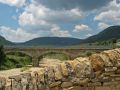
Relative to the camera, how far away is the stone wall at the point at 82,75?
7590 millimetres

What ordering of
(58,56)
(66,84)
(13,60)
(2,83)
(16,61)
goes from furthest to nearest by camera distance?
(58,56) → (16,61) → (13,60) → (66,84) → (2,83)

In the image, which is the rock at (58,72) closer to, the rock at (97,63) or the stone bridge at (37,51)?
the rock at (97,63)

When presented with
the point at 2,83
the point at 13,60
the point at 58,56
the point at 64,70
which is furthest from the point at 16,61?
the point at 2,83

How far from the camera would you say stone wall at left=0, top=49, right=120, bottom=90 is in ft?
24.9

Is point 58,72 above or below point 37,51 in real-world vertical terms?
below

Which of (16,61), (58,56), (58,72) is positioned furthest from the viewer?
(58,56)

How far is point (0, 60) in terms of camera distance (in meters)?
85.6

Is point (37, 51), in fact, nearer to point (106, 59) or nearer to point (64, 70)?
point (106, 59)

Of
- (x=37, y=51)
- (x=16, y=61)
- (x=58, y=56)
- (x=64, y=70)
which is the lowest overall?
(x=64, y=70)

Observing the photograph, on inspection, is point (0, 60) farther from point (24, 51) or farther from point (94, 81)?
point (94, 81)

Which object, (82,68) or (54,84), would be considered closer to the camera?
(54,84)

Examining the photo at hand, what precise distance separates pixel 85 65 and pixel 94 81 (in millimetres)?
410

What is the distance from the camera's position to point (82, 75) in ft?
25.9

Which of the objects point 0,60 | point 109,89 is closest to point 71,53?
point 0,60
